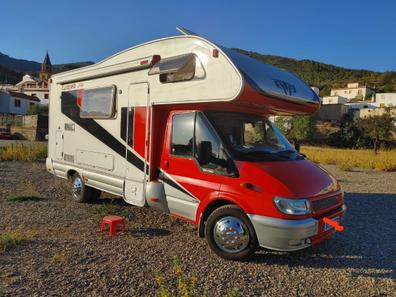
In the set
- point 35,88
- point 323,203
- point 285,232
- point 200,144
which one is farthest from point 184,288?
point 35,88

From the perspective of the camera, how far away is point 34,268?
14.1 feet

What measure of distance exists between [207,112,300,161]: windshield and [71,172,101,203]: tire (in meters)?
3.73

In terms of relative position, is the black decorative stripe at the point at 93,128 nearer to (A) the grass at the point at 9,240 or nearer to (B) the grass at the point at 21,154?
(A) the grass at the point at 9,240

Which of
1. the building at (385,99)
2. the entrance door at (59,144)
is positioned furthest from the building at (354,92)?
the entrance door at (59,144)

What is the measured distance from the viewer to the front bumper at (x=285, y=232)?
4.30m

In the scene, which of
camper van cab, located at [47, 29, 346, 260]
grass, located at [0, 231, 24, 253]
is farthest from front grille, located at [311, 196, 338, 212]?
grass, located at [0, 231, 24, 253]

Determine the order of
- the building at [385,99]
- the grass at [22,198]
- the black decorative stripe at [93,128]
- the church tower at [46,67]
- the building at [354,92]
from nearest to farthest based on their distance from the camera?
1. the black decorative stripe at [93,128]
2. the grass at [22,198]
3. the building at [385,99]
4. the building at [354,92]
5. the church tower at [46,67]

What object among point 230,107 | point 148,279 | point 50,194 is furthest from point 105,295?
point 50,194

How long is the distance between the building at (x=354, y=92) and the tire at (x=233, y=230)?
4161 inches

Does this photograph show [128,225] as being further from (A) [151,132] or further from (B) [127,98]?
(B) [127,98]

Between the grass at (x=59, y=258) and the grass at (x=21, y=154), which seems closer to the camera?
the grass at (x=59, y=258)

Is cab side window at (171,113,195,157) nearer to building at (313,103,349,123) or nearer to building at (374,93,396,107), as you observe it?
building at (313,103,349,123)

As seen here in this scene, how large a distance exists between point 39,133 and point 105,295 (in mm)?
31592

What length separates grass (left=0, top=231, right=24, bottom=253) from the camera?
485cm
